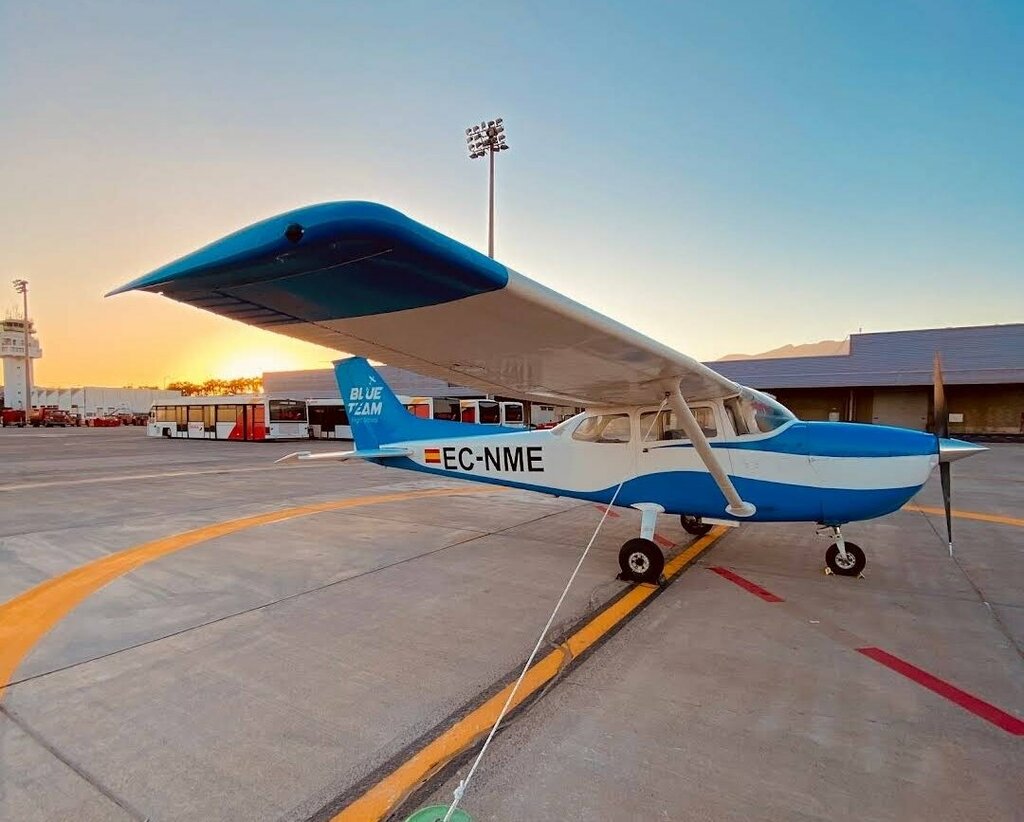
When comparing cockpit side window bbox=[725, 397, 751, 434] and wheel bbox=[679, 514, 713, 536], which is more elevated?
cockpit side window bbox=[725, 397, 751, 434]

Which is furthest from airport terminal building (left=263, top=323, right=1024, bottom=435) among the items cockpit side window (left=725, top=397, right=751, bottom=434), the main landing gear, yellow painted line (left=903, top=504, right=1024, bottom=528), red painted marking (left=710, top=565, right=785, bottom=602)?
the main landing gear

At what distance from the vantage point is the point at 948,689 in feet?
10.2

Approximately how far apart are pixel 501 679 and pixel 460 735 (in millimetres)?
604

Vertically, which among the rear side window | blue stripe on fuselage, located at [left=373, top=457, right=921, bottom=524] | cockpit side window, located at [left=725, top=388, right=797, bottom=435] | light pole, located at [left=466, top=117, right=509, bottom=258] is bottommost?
blue stripe on fuselage, located at [left=373, top=457, right=921, bottom=524]

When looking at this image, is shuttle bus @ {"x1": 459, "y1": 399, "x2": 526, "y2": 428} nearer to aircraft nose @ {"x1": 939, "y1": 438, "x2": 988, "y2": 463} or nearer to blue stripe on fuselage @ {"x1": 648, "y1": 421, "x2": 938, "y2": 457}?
blue stripe on fuselage @ {"x1": 648, "y1": 421, "x2": 938, "y2": 457}

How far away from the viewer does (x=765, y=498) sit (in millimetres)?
5320

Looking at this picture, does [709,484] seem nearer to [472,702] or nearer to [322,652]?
[472,702]

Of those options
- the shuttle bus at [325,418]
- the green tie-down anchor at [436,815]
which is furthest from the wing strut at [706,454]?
the shuttle bus at [325,418]

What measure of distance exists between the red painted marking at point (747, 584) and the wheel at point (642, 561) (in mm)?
793

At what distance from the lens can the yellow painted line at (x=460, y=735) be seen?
2.16m

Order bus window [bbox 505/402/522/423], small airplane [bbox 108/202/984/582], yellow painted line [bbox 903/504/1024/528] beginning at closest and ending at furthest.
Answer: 1. small airplane [bbox 108/202/984/582]
2. yellow painted line [bbox 903/504/1024/528]
3. bus window [bbox 505/402/522/423]

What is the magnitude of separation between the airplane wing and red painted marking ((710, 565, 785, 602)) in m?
2.21

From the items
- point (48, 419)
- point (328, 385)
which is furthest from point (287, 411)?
point (48, 419)

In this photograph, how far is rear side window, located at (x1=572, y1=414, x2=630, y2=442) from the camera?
6.00 metres
